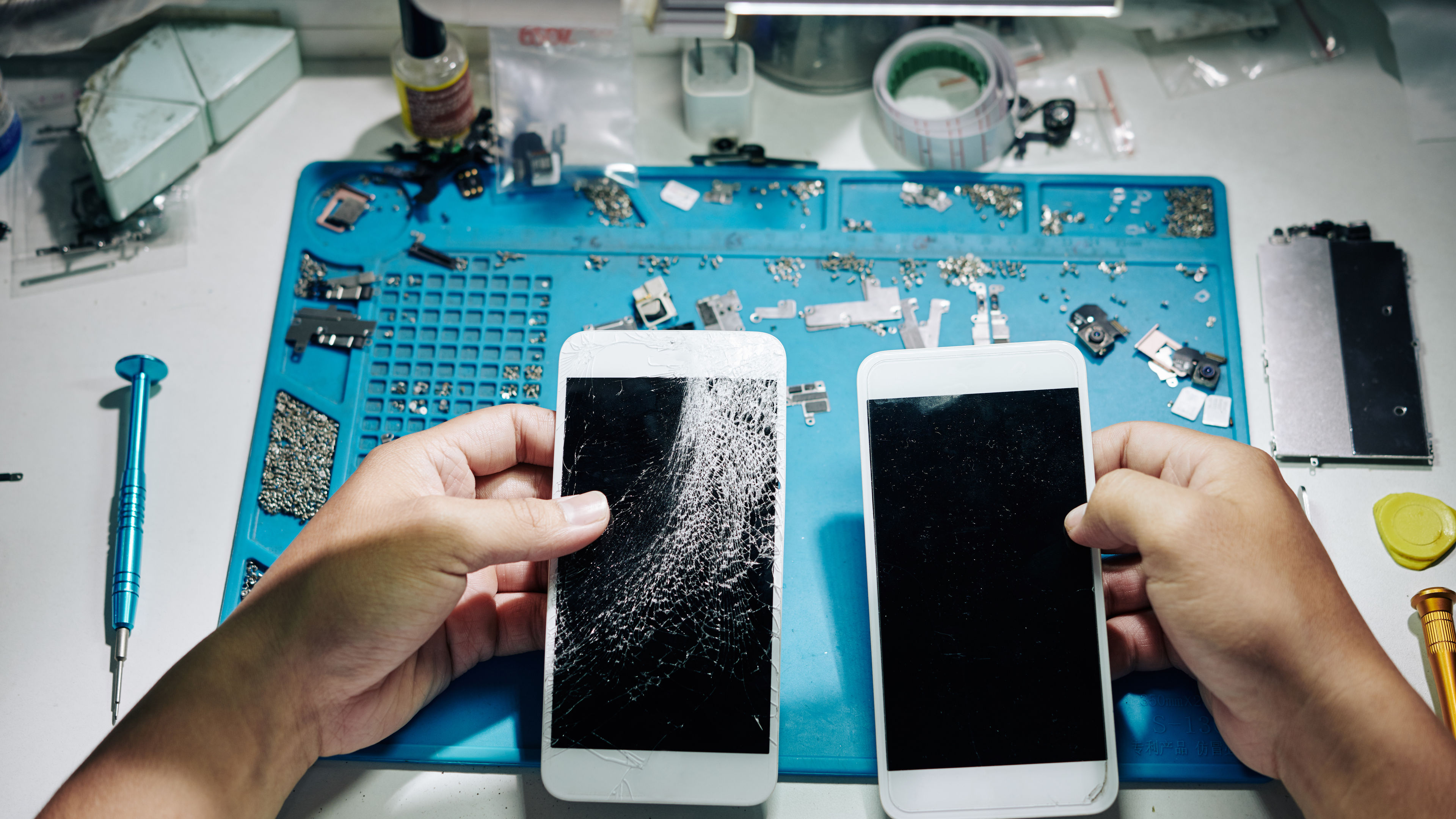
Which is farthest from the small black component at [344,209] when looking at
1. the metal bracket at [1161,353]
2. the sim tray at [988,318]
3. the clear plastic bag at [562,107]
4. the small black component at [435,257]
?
the metal bracket at [1161,353]

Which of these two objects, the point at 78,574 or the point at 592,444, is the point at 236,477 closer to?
the point at 78,574

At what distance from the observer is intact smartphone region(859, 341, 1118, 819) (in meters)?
1.15

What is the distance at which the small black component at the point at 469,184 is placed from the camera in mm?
1527

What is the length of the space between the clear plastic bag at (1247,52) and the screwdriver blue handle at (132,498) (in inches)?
65.3

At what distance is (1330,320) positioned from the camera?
142cm

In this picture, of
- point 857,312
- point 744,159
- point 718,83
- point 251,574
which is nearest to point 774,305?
point 857,312

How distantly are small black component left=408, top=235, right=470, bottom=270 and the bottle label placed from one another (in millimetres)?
186

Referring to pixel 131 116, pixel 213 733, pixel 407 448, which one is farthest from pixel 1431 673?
pixel 131 116

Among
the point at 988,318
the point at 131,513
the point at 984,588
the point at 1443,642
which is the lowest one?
the point at 1443,642

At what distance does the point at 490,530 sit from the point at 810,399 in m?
0.53

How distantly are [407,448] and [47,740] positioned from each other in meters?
0.62

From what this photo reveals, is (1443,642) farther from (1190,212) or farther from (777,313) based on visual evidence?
(777,313)

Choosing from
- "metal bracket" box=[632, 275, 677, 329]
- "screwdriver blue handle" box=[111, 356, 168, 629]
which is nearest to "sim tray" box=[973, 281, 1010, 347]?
"metal bracket" box=[632, 275, 677, 329]

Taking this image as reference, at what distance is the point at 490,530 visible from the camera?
41.9 inches
